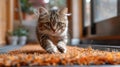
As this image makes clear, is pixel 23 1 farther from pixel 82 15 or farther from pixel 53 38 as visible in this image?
pixel 53 38

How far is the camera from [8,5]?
447cm

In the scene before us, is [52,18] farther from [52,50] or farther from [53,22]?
[52,50]

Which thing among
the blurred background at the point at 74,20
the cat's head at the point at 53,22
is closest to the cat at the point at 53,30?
the cat's head at the point at 53,22

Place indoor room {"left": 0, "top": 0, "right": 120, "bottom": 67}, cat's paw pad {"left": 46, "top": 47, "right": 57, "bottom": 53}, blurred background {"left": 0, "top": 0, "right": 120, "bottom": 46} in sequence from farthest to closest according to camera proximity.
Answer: blurred background {"left": 0, "top": 0, "right": 120, "bottom": 46}, cat's paw pad {"left": 46, "top": 47, "right": 57, "bottom": 53}, indoor room {"left": 0, "top": 0, "right": 120, "bottom": 67}

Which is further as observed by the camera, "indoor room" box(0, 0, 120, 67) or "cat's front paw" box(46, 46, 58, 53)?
"cat's front paw" box(46, 46, 58, 53)

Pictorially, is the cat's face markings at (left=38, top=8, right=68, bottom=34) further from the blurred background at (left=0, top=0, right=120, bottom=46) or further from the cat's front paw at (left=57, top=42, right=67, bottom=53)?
the blurred background at (left=0, top=0, right=120, bottom=46)

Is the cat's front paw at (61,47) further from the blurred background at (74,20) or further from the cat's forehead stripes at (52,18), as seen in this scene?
the blurred background at (74,20)

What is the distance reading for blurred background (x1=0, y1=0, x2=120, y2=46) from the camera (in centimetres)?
274

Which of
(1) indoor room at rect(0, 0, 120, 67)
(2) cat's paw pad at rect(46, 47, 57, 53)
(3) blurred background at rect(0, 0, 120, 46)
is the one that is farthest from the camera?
(3) blurred background at rect(0, 0, 120, 46)

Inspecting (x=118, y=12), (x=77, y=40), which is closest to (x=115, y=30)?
(x=118, y=12)

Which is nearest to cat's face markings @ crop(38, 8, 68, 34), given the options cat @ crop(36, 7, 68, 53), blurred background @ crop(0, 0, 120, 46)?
cat @ crop(36, 7, 68, 53)

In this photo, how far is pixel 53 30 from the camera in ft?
4.44

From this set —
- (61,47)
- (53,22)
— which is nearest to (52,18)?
(53,22)

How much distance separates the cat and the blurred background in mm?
1056
